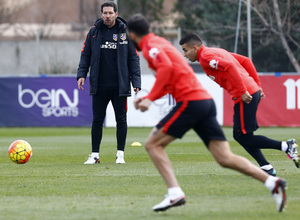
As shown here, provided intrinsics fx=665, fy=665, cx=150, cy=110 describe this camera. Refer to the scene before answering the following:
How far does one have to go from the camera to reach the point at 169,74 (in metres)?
5.64

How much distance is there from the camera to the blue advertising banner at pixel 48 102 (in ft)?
68.9

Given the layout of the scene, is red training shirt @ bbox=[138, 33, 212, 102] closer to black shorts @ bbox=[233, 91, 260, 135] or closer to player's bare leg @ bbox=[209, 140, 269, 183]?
player's bare leg @ bbox=[209, 140, 269, 183]

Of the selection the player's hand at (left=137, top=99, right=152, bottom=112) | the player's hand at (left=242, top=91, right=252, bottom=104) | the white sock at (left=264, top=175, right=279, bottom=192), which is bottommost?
the white sock at (left=264, top=175, right=279, bottom=192)

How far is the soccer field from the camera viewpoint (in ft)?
18.3

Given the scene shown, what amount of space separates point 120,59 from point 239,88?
236 cm

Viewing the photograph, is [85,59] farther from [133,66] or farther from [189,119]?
[189,119]

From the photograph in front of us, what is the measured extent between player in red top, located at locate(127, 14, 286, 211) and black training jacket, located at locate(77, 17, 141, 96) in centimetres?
361

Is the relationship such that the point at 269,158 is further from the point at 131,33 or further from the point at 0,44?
the point at 0,44

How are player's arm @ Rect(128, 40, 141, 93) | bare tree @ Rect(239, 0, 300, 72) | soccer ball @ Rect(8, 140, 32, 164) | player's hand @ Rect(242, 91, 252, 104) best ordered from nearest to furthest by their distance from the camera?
player's hand @ Rect(242, 91, 252, 104)
soccer ball @ Rect(8, 140, 32, 164)
player's arm @ Rect(128, 40, 141, 93)
bare tree @ Rect(239, 0, 300, 72)

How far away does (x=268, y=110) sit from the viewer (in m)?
20.0

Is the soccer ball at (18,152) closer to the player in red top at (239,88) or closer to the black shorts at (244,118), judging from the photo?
the player in red top at (239,88)

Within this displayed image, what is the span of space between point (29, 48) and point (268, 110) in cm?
1362

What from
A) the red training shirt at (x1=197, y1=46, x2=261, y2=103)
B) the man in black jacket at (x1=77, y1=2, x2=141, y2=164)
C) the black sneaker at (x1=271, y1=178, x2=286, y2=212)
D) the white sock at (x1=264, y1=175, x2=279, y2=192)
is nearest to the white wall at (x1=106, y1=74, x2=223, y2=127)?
the man in black jacket at (x1=77, y1=2, x2=141, y2=164)

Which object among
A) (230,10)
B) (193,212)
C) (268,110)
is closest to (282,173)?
(193,212)
